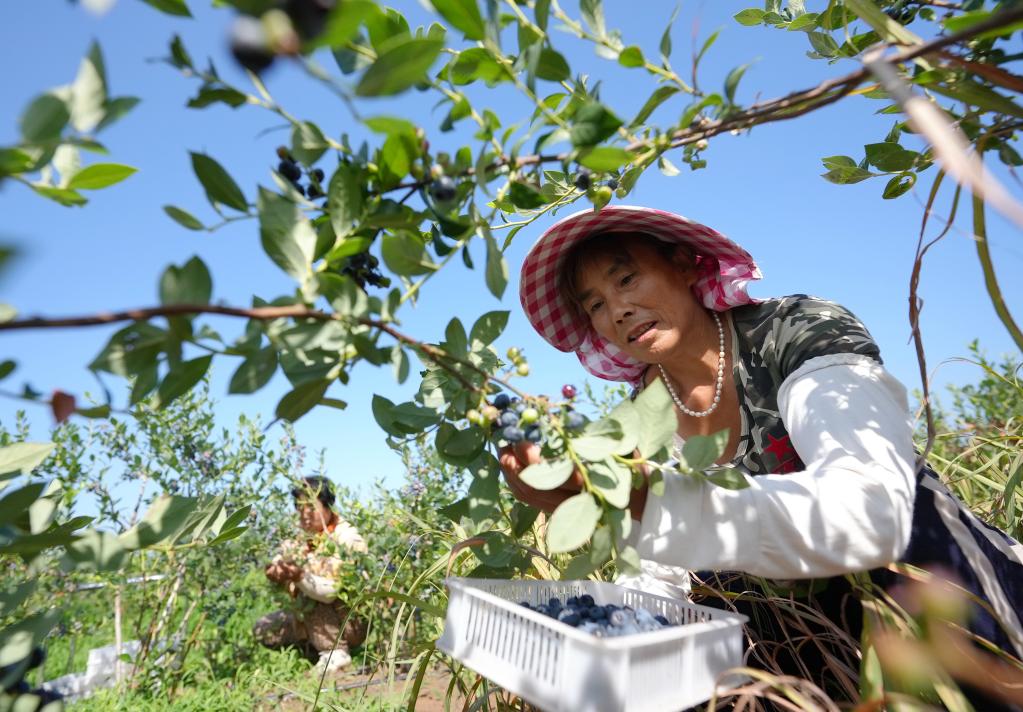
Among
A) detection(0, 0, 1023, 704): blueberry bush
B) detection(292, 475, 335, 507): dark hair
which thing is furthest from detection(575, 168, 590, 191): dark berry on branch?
detection(292, 475, 335, 507): dark hair

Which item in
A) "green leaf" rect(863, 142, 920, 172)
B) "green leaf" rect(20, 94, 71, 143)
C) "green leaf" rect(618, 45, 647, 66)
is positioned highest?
"green leaf" rect(863, 142, 920, 172)

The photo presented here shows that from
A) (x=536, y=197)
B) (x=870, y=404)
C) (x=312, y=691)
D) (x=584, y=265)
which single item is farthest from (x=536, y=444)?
(x=312, y=691)

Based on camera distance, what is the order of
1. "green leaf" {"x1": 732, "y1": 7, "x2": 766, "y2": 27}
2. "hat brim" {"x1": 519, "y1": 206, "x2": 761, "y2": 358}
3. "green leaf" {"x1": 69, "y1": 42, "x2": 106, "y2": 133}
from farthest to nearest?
"hat brim" {"x1": 519, "y1": 206, "x2": 761, "y2": 358}
"green leaf" {"x1": 732, "y1": 7, "x2": 766, "y2": 27}
"green leaf" {"x1": 69, "y1": 42, "x2": 106, "y2": 133}

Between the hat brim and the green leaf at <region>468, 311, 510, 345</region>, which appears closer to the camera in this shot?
the green leaf at <region>468, 311, 510, 345</region>

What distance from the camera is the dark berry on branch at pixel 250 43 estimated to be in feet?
1.19

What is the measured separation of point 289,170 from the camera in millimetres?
605

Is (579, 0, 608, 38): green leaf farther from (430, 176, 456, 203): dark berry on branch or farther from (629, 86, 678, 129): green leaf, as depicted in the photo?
(430, 176, 456, 203): dark berry on branch

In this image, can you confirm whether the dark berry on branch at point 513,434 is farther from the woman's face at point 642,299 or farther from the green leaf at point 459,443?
the woman's face at point 642,299

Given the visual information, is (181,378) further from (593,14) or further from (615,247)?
(615,247)

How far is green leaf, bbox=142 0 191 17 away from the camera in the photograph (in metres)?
0.50

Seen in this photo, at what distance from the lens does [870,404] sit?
875 millimetres

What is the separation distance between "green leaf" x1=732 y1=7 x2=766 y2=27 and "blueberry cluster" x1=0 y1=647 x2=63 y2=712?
1419 millimetres

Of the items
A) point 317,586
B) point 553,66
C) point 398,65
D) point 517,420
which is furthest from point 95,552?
point 317,586

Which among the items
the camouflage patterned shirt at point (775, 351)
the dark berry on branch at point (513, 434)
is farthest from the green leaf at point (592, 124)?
the camouflage patterned shirt at point (775, 351)
